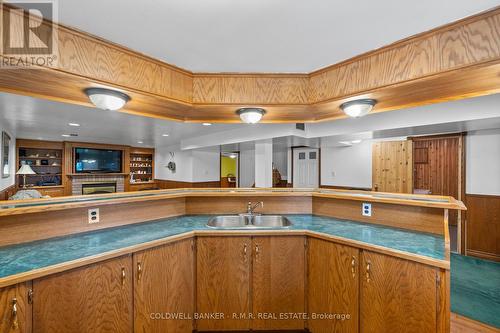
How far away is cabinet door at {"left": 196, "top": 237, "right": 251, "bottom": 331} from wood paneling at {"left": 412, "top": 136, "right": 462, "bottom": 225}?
4790 millimetres

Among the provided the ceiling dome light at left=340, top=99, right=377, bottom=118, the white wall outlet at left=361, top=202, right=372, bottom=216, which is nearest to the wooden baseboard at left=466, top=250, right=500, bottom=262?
the white wall outlet at left=361, top=202, right=372, bottom=216

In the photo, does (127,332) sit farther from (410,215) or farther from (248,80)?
(410,215)

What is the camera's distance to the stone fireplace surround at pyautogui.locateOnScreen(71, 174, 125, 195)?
6977 mm

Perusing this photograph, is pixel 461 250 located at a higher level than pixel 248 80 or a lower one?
lower

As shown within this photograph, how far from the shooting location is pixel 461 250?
379 centimetres

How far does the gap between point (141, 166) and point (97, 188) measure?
1.53 metres

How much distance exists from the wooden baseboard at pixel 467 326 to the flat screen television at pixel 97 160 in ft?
27.5

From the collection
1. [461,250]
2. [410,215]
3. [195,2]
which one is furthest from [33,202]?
[461,250]

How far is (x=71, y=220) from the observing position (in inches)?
74.7

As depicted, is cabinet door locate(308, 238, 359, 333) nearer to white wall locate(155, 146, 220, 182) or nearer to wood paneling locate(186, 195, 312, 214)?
wood paneling locate(186, 195, 312, 214)

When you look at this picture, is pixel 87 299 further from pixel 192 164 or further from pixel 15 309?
pixel 192 164

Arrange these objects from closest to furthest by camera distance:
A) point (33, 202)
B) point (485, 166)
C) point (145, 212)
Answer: point (33, 202) → point (145, 212) → point (485, 166)

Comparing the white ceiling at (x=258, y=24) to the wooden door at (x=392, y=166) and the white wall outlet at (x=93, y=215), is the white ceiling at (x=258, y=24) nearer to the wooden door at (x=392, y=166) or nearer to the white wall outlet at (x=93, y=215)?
the white wall outlet at (x=93, y=215)

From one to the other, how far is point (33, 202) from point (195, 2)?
1809 mm
